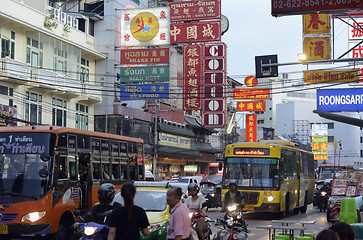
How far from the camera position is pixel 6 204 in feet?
51.9

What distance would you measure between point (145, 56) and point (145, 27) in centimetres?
279

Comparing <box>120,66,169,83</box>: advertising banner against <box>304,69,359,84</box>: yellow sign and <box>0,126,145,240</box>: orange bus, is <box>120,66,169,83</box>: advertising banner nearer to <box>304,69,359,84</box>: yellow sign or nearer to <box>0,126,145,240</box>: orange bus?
<box>304,69,359,84</box>: yellow sign

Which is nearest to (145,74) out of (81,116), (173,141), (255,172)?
(81,116)

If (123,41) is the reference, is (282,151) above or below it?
below

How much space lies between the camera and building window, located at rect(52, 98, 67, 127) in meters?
41.8

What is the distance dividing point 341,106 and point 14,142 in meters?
19.9

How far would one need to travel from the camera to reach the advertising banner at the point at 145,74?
3638cm

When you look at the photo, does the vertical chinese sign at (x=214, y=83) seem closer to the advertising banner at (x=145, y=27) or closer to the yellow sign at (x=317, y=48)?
the advertising banner at (x=145, y=27)

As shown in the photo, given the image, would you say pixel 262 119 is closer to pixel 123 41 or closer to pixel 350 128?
pixel 350 128

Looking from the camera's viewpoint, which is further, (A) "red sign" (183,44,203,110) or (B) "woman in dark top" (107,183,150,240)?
(A) "red sign" (183,44,203,110)

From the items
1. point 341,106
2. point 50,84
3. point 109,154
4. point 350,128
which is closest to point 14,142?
point 109,154

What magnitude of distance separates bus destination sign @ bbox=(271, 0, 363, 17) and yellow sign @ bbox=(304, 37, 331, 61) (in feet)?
48.3

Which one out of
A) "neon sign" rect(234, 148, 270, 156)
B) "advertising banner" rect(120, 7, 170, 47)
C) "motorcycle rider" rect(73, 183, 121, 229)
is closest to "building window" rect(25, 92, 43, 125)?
"advertising banner" rect(120, 7, 170, 47)

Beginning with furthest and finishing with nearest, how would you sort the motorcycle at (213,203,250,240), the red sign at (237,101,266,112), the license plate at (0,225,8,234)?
the red sign at (237,101,266,112), the license plate at (0,225,8,234), the motorcycle at (213,203,250,240)
